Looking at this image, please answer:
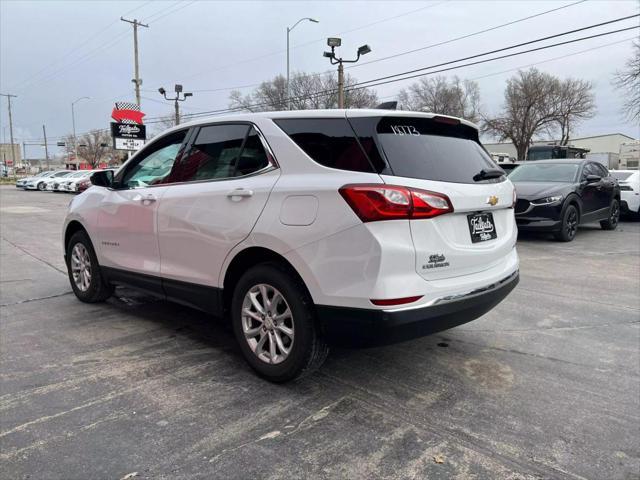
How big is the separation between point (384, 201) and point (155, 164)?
252 centimetres

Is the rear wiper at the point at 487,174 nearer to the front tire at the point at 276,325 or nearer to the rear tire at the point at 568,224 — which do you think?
the front tire at the point at 276,325

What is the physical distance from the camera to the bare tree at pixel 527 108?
53.9 meters

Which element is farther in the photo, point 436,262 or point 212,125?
point 212,125

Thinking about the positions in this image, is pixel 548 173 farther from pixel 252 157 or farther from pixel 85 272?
pixel 85 272

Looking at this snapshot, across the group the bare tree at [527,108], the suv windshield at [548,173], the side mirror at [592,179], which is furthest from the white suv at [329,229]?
the bare tree at [527,108]

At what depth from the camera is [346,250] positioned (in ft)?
9.36

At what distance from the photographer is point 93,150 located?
8938 cm

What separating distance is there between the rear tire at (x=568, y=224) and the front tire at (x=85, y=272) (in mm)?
8143

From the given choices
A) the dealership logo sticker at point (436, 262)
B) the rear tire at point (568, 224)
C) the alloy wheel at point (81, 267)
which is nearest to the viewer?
the dealership logo sticker at point (436, 262)

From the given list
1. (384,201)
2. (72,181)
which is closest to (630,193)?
(384,201)

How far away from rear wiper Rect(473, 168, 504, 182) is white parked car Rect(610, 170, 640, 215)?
1205 centimetres

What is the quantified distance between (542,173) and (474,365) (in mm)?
8140

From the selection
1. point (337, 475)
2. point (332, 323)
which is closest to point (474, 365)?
point (332, 323)

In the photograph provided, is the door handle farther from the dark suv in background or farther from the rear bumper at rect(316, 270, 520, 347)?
the dark suv in background
